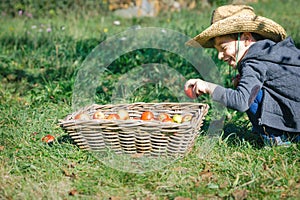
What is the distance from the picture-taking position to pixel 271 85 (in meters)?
2.78

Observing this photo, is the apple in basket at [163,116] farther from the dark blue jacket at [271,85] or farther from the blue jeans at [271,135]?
the blue jeans at [271,135]

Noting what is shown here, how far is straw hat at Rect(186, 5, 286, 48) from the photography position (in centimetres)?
279

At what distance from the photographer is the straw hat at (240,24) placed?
9.16 ft

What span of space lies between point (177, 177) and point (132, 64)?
7.75 ft

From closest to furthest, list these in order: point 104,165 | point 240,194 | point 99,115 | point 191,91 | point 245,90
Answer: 1. point 240,194
2. point 245,90
3. point 104,165
4. point 191,91
5. point 99,115

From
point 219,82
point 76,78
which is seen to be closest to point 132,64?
point 76,78

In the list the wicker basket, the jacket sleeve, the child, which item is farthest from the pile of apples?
the jacket sleeve

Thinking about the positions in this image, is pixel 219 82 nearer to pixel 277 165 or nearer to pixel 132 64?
pixel 132 64

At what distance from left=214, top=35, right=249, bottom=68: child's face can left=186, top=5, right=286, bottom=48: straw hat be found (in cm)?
8

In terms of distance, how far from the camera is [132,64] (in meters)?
4.75

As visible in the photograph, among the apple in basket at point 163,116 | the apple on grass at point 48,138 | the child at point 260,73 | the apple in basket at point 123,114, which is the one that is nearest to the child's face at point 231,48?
the child at point 260,73

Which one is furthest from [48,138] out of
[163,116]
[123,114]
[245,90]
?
[245,90]

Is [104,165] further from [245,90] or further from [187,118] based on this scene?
[245,90]

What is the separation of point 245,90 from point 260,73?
0.17 meters
